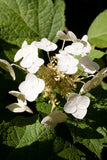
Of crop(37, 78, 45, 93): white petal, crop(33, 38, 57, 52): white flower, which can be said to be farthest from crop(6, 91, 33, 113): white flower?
crop(33, 38, 57, 52): white flower

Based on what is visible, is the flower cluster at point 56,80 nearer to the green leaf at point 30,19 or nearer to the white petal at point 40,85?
the white petal at point 40,85

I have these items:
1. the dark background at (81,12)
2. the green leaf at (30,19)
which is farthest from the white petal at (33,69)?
the dark background at (81,12)

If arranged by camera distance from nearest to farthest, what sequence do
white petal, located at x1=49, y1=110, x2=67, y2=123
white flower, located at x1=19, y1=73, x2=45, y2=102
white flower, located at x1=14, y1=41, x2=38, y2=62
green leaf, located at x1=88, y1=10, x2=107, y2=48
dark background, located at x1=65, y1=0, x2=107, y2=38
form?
white petal, located at x1=49, y1=110, x2=67, y2=123
white flower, located at x1=19, y1=73, x2=45, y2=102
white flower, located at x1=14, y1=41, x2=38, y2=62
green leaf, located at x1=88, y1=10, x2=107, y2=48
dark background, located at x1=65, y1=0, x2=107, y2=38

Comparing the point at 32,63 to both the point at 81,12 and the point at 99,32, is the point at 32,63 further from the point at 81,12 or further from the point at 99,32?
the point at 81,12

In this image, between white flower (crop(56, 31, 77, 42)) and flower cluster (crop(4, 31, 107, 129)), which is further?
white flower (crop(56, 31, 77, 42))

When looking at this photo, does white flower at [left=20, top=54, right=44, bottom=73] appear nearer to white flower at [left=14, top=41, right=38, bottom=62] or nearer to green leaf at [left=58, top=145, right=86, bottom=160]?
white flower at [left=14, top=41, right=38, bottom=62]
